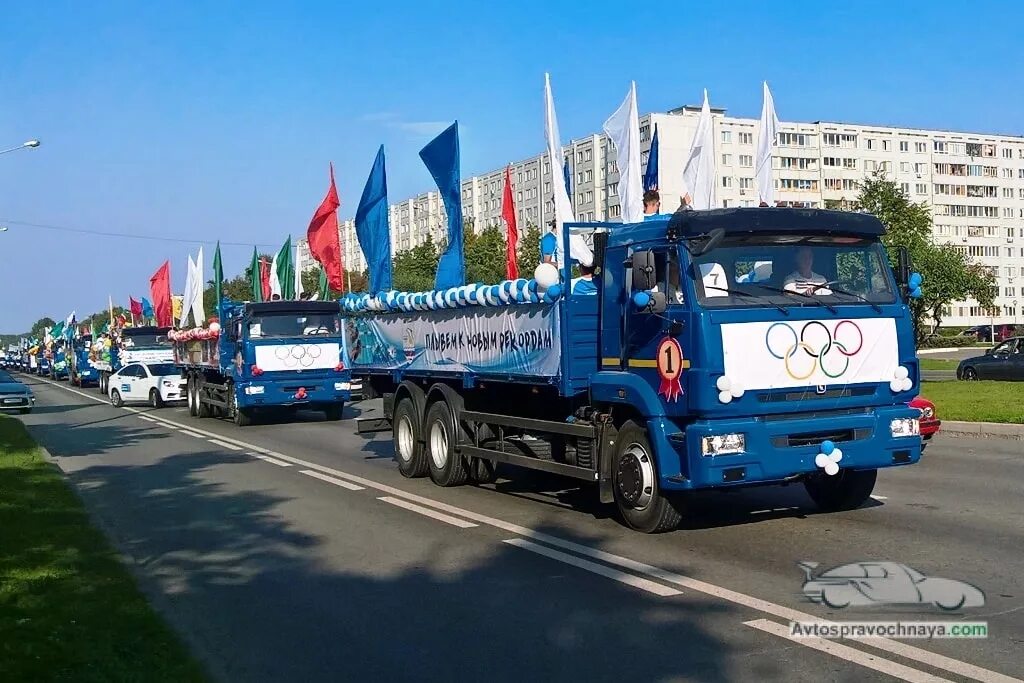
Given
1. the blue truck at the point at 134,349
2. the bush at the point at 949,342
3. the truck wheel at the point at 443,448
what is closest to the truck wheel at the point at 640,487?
the truck wheel at the point at 443,448

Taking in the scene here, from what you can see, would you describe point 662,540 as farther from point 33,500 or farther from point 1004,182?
point 1004,182

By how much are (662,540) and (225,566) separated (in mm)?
3565

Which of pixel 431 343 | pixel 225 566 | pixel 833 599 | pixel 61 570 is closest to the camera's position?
pixel 833 599

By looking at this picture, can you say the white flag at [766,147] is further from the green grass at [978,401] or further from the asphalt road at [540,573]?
the asphalt road at [540,573]

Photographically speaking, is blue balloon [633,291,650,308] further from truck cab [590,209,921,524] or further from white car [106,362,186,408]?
white car [106,362,186,408]

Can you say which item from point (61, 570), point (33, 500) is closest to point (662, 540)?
point (61, 570)

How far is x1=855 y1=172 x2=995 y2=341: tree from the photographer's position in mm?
31312

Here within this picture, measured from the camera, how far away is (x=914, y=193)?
115 metres

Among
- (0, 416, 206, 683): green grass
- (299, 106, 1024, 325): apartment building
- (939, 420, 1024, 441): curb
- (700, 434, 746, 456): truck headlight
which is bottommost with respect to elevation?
(939, 420, 1024, 441): curb

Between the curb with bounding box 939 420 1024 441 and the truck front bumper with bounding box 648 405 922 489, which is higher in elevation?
the truck front bumper with bounding box 648 405 922 489

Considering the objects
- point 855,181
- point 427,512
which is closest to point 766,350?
point 427,512

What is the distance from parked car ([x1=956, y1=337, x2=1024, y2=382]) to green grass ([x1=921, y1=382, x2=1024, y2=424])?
4.40 meters

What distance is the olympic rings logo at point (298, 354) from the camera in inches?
940

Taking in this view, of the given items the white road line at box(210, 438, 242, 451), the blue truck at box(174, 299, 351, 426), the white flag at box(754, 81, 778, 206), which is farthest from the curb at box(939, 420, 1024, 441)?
the blue truck at box(174, 299, 351, 426)
